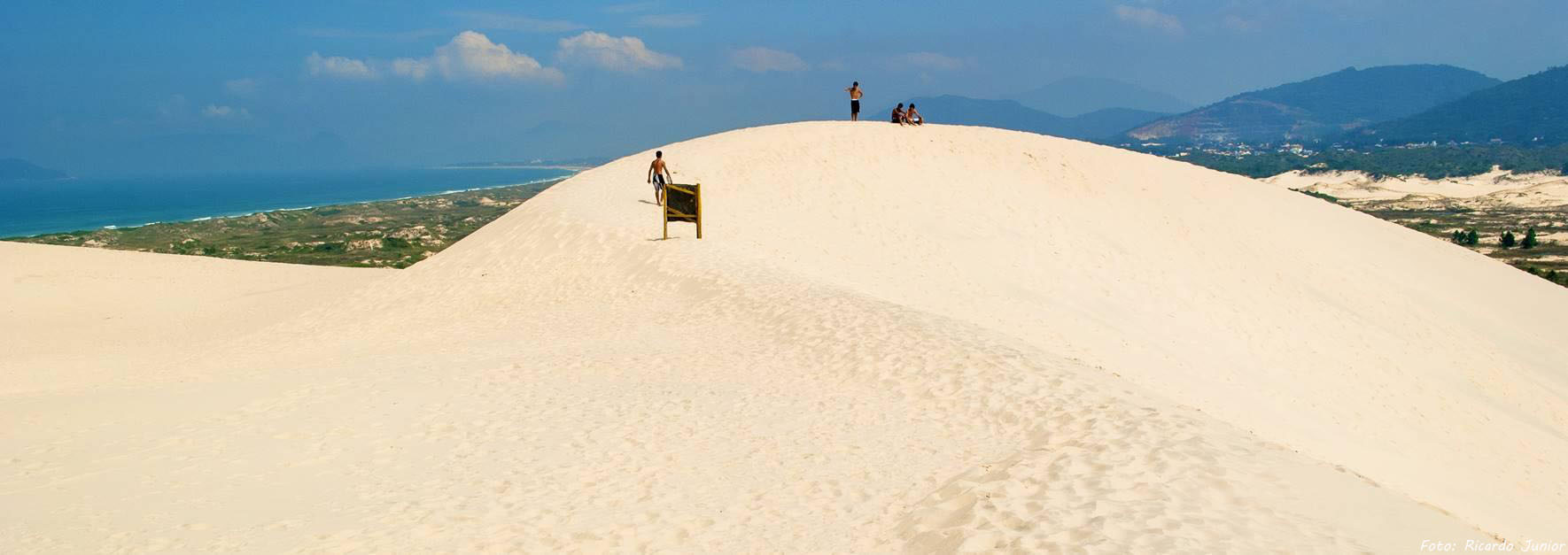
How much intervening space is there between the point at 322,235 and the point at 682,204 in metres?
76.1

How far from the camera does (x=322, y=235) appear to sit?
85.2 m

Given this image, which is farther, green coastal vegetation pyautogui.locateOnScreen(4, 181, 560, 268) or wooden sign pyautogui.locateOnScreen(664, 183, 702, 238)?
green coastal vegetation pyautogui.locateOnScreen(4, 181, 560, 268)

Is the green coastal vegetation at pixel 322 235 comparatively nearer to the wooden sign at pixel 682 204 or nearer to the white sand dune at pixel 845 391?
the white sand dune at pixel 845 391

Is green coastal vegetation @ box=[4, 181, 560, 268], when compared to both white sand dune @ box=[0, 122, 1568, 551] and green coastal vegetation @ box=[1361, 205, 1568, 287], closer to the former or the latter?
white sand dune @ box=[0, 122, 1568, 551]

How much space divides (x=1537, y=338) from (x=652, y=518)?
29.2 metres

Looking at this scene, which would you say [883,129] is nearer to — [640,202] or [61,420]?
[640,202]

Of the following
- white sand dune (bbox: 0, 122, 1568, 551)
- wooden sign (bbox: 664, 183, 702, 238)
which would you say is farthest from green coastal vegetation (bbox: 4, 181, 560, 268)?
wooden sign (bbox: 664, 183, 702, 238)

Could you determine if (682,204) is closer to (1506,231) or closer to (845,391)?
(845,391)

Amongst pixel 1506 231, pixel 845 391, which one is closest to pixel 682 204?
pixel 845 391

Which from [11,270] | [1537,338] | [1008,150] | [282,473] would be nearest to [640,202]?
[1008,150]

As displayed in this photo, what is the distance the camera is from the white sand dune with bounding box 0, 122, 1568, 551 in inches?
289

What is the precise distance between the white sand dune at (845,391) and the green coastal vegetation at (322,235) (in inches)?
1245

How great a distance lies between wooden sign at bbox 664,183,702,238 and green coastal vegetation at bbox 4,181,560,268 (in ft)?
104

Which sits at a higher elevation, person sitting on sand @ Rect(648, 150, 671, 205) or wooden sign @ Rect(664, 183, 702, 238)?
person sitting on sand @ Rect(648, 150, 671, 205)
